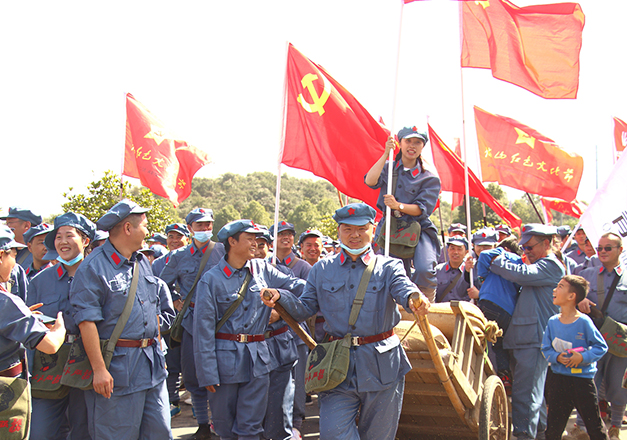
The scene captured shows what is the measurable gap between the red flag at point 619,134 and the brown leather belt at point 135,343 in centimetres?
1092

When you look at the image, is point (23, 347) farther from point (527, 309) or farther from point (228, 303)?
point (527, 309)

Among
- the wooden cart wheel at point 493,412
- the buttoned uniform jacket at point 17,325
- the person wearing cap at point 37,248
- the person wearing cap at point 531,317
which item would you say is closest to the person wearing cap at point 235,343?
the buttoned uniform jacket at point 17,325

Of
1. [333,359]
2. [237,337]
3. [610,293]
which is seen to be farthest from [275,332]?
[610,293]

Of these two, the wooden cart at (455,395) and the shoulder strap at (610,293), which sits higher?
the shoulder strap at (610,293)

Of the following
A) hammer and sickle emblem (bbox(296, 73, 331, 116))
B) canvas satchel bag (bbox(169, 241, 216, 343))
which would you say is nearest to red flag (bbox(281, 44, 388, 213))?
hammer and sickle emblem (bbox(296, 73, 331, 116))

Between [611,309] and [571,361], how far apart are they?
1866mm

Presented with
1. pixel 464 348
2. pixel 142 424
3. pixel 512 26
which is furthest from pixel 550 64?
pixel 142 424

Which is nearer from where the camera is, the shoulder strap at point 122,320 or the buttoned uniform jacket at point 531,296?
the shoulder strap at point 122,320

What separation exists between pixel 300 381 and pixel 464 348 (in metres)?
2.06

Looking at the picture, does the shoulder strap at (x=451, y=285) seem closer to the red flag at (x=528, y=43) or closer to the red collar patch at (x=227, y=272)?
the red flag at (x=528, y=43)

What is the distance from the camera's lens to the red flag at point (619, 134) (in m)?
11.7

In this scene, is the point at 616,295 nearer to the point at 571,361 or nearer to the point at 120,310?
the point at 571,361

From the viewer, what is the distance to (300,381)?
6.16 metres

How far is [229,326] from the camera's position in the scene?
485 cm
